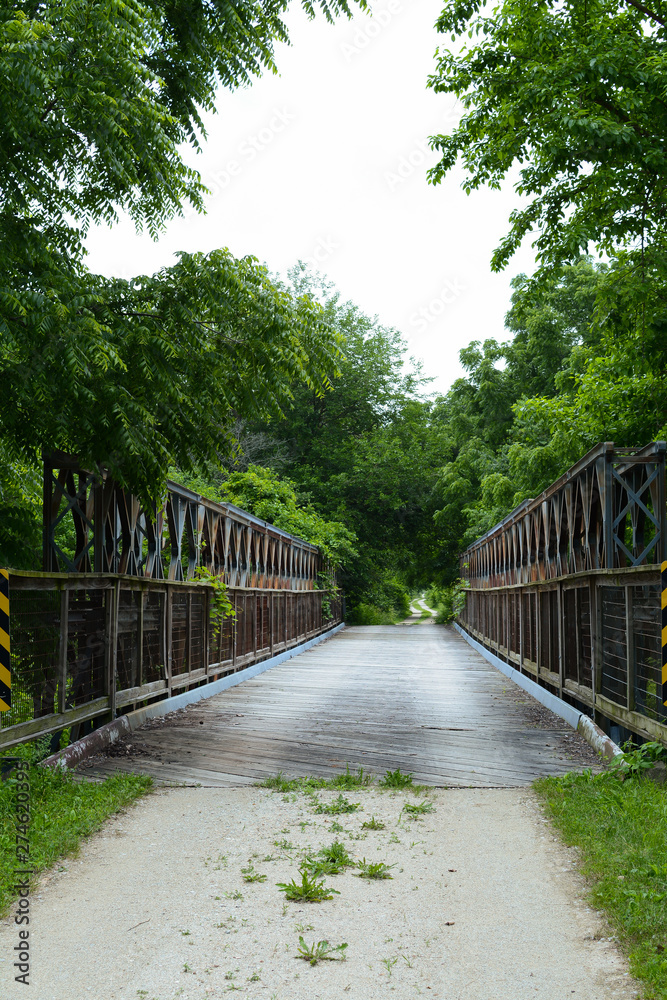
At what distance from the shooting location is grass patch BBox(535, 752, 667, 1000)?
10.8 feet

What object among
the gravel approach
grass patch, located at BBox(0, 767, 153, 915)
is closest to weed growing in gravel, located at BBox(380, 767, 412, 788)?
the gravel approach

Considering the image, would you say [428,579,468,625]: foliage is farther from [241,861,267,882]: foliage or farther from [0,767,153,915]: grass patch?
[241,861,267,882]: foliage

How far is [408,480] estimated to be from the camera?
40.7m

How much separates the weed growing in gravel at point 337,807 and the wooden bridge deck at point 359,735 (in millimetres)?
953

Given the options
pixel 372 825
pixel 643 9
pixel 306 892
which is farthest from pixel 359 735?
pixel 643 9

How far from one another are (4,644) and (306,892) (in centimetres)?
242

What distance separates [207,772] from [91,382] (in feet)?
10.3

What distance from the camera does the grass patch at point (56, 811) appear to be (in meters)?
4.33

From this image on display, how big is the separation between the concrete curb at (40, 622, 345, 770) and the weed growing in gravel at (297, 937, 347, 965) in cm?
314

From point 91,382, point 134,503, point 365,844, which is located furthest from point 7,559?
point 365,844

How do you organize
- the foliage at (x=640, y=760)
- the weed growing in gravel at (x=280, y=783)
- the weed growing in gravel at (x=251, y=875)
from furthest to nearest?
the weed growing in gravel at (x=280, y=783)
the foliage at (x=640, y=760)
the weed growing in gravel at (x=251, y=875)

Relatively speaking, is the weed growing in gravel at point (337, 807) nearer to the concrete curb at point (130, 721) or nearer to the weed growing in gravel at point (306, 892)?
the weed growing in gravel at point (306, 892)

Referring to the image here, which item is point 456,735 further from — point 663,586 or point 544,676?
point 663,586

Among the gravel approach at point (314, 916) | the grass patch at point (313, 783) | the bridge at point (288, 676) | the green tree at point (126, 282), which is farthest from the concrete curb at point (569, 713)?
the green tree at point (126, 282)
